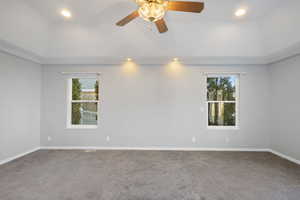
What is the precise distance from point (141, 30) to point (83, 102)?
2742mm

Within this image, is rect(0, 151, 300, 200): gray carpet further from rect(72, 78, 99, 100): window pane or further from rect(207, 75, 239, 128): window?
rect(72, 78, 99, 100): window pane

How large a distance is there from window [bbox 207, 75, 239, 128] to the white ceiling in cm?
87

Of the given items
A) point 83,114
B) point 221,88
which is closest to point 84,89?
point 83,114

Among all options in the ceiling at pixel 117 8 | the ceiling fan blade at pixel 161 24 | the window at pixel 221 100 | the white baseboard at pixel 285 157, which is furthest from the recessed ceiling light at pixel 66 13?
the white baseboard at pixel 285 157

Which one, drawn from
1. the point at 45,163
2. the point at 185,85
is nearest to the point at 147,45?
the point at 185,85

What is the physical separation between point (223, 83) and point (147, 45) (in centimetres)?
258

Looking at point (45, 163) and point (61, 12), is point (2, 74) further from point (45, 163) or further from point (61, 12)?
point (45, 163)

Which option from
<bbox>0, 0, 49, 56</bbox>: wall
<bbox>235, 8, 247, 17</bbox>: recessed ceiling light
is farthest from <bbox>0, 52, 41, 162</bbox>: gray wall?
<bbox>235, 8, 247, 17</bbox>: recessed ceiling light

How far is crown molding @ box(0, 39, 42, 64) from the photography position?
2937 mm

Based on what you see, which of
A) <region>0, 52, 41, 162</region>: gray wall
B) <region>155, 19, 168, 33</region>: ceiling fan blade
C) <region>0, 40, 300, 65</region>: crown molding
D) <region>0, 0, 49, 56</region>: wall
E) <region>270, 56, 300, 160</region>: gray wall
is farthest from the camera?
<region>0, 40, 300, 65</region>: crown molding

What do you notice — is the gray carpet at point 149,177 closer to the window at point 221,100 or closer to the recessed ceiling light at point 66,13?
the window at point 221,100

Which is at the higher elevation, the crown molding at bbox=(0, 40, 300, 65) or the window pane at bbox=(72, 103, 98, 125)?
the crown molding at bbox=(0, 40, 300, 65)

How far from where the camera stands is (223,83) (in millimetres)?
4301

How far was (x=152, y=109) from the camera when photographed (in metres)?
4.19
